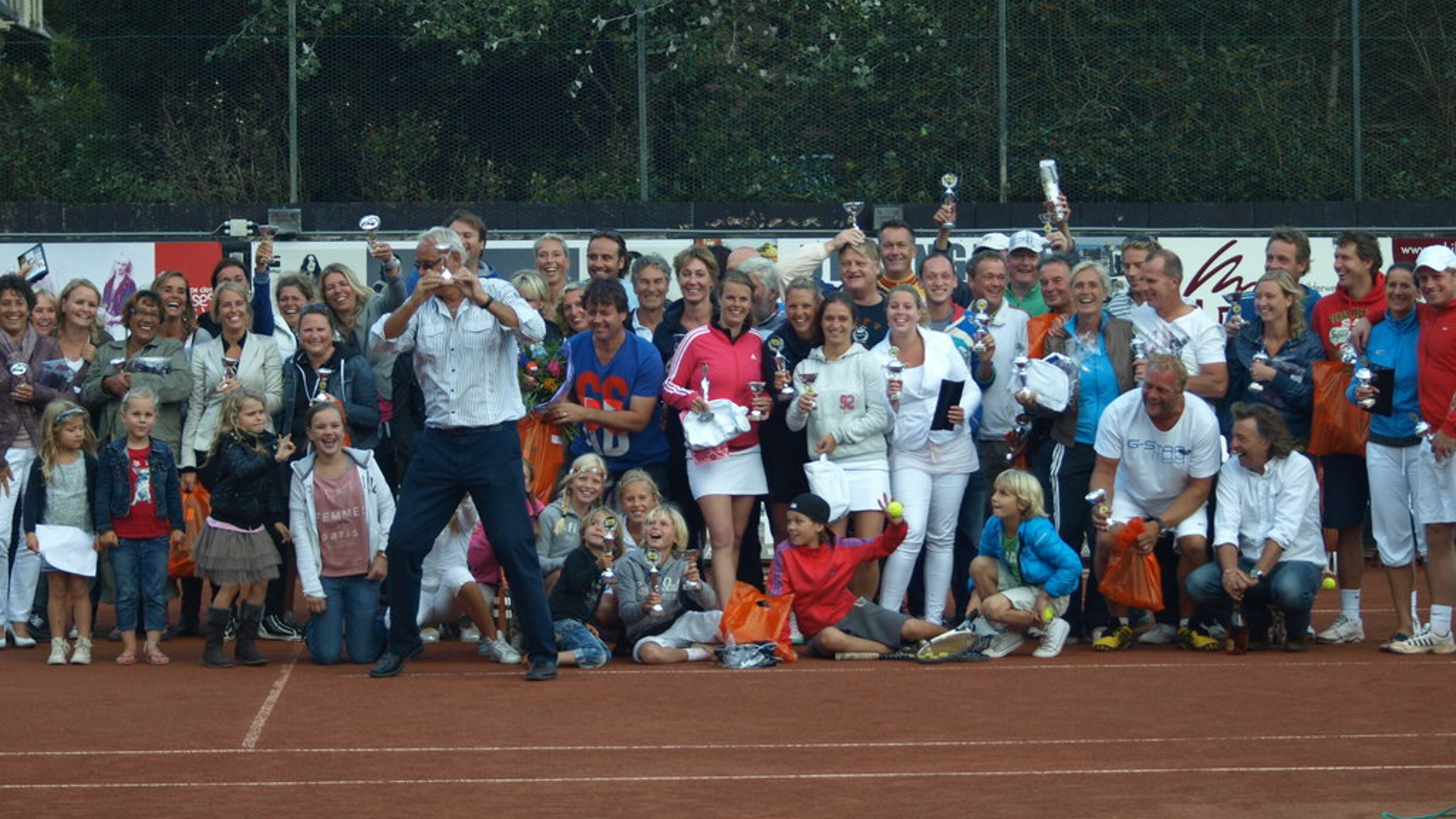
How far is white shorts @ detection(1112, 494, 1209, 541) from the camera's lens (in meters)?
10.7

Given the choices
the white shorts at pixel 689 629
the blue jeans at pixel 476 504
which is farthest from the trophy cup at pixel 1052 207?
the blue jeans at pixel 476 504

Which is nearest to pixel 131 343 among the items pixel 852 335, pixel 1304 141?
pixel 852 335

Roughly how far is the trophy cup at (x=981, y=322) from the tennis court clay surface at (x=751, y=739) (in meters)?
1.74

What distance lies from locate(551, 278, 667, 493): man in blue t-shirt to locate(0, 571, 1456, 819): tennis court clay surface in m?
1.18

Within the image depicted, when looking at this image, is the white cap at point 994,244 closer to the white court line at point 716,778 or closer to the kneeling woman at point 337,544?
the kneeling woman at point 337,544

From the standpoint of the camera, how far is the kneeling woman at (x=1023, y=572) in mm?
10484

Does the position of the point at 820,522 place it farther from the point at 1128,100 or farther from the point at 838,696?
the point at 1128,100

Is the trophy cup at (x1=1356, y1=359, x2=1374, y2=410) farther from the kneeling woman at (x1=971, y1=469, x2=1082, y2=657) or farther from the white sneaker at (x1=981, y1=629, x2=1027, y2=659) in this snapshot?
the white sneaker at (x1=981, y1=629, x2=1027, y2=659)

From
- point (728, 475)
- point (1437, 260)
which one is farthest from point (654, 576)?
point (1437, 260)

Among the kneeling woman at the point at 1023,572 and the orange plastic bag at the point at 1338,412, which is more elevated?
the orange plastic bag at the point at 1338,412

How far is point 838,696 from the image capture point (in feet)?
30.4

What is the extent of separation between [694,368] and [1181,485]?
257 cm

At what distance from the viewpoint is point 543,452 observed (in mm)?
11383

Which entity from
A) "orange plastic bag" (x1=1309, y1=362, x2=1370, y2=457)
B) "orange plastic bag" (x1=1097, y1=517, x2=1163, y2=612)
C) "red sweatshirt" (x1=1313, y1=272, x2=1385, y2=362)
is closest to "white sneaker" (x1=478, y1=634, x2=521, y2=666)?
"orange plastic bag" (x1=1097, y1=517, x2=1163, y2=612)
